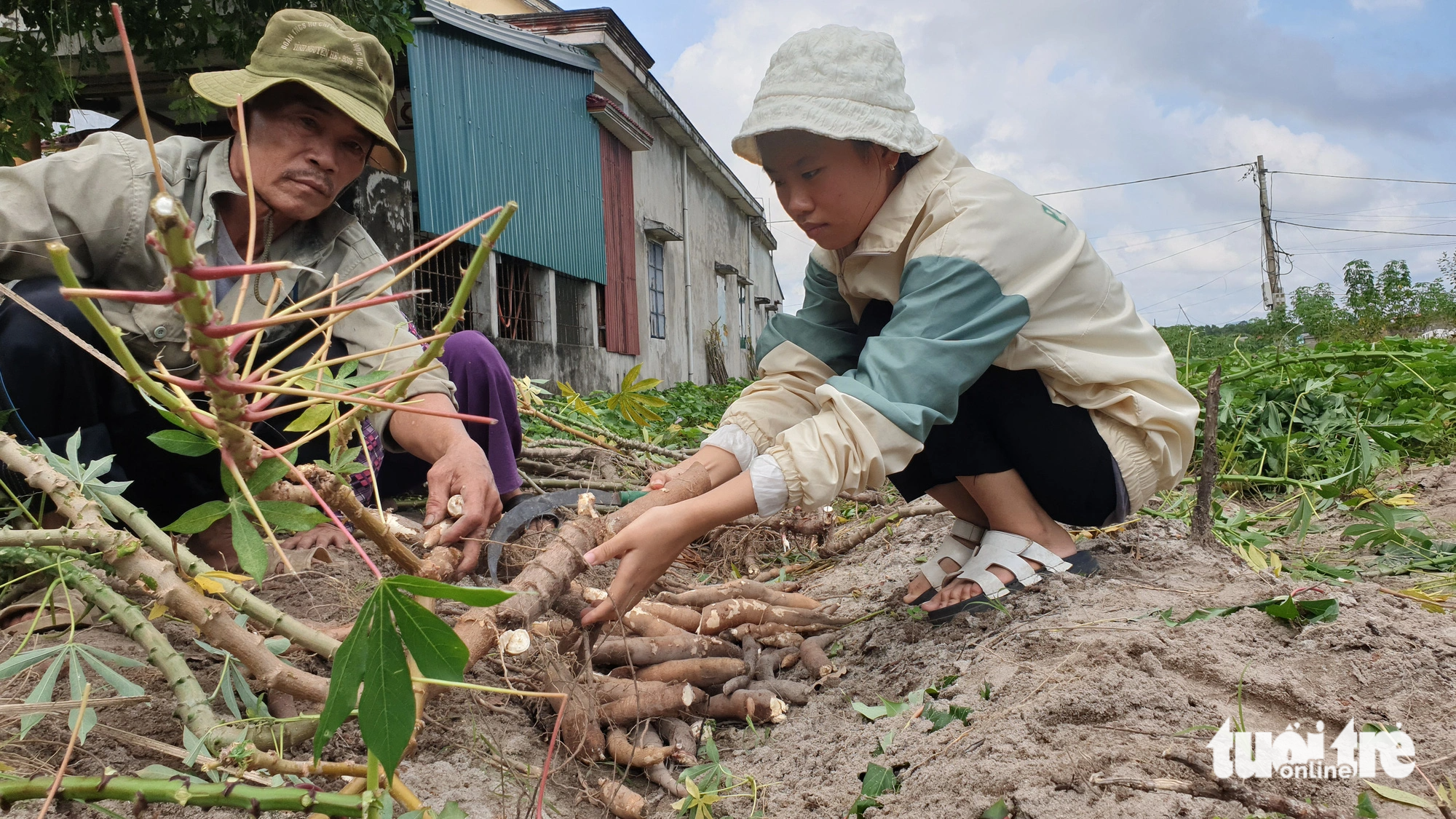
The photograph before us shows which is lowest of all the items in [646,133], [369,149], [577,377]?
[577,377]

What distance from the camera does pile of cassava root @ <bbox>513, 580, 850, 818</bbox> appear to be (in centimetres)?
142

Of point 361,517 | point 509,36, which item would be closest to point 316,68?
point 361,517

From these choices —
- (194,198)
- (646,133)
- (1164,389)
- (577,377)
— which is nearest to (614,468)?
(194,198)

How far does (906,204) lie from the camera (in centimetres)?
173

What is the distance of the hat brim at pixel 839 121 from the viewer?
161 centimetres

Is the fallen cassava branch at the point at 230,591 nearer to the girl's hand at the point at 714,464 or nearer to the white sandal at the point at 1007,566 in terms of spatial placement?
the girl's hand at the point at 714,464

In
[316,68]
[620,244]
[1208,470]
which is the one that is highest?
[620,244]

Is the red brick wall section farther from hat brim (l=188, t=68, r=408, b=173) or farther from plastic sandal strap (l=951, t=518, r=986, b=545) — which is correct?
plastic sandal strap (l=951, t=518, r=986, b=545)

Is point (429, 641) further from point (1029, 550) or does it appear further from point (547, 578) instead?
point (1029, 550)

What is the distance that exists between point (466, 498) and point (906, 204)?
105 cm

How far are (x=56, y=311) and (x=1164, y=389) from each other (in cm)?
235

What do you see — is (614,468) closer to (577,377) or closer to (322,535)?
(322,535)

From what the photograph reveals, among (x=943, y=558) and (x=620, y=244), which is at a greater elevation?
(x=620, y=244)

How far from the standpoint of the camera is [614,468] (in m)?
3.50
